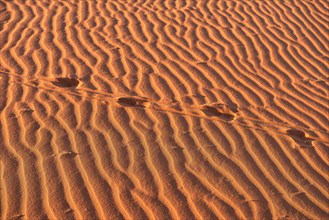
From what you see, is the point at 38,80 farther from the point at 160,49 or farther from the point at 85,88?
the point at 160,49

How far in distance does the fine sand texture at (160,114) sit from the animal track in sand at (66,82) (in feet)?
0.06

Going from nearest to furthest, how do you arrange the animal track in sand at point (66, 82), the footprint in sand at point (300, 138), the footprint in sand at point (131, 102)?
1. the footprint in sand at point (300, 138)
2. the footprint in sand at point (131, 102)
3. the animal track in sand at point (66, 82)

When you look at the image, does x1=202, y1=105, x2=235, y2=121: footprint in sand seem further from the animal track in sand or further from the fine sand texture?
the animal track in sand

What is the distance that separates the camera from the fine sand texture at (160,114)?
4.10m

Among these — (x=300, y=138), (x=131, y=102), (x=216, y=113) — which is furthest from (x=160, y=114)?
(x=300, y=138)

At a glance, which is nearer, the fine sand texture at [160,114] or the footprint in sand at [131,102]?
the fine sand texture at [160,114]

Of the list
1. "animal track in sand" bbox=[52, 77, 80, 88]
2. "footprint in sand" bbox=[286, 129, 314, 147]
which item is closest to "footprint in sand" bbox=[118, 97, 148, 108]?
"animal track in sand" bbox=[52, 77, 80, 88]

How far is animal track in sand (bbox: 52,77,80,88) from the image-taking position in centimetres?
570

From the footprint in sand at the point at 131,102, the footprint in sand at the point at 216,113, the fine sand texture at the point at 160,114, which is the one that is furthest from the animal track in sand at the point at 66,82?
the footprint in sand at the point at 216,113

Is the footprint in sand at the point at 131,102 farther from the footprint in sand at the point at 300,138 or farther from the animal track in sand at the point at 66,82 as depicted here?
the footprint in sand at the point at 300,138

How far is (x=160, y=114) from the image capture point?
5.20 meters

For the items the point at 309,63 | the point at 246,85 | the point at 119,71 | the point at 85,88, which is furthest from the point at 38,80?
the point at 309,63

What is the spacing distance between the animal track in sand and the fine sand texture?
19mm

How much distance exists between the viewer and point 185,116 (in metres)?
5.21
